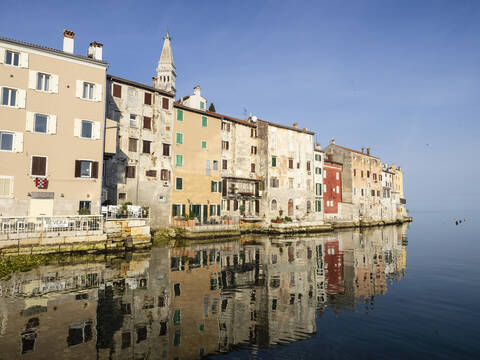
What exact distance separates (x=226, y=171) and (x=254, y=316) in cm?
3298

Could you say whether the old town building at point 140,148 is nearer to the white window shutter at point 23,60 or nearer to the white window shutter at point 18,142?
the white window shutter at point 18,142

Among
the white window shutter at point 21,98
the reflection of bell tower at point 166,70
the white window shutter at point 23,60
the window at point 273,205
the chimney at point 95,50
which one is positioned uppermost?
the reflection of bell tower at point 166,70

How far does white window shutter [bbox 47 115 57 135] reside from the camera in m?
24.4

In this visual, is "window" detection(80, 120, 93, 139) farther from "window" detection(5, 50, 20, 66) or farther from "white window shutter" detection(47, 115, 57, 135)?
"window" detection(5, 50, 20, 66)

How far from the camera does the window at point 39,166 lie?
23.5 m

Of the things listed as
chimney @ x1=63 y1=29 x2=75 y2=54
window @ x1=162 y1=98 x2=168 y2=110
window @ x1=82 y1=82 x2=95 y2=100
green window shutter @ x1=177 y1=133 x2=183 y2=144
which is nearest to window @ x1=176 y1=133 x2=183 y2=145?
green window shutter @ x1=177 y1=133 x2=183 y2=144

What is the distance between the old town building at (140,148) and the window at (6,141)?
8493 mm

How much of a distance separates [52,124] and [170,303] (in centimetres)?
1993

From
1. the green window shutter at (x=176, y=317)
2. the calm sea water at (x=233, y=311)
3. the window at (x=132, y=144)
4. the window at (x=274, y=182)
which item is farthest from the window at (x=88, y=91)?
the window at (x=274, y=182)

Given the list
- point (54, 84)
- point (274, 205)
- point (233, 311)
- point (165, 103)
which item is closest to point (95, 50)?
point (54, 84)

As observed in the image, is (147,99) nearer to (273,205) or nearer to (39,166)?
(39,166)

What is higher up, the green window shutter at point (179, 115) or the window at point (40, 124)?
the green window shutter at point (179, 115)

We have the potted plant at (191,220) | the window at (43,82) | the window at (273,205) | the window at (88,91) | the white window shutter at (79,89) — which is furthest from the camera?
the window at (273,205)

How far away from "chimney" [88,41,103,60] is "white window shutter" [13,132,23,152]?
31.2ft
